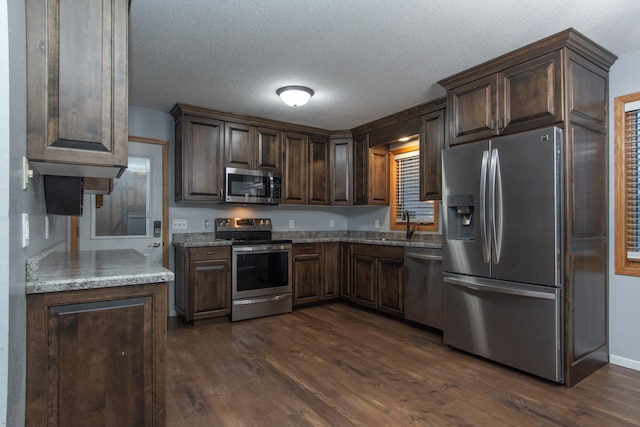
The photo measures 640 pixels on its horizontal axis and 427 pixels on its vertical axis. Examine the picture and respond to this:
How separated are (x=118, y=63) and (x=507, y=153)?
2.51 meters

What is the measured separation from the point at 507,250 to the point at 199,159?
3190 millimetres

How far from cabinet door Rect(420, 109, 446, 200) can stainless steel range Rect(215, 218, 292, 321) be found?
1740mm

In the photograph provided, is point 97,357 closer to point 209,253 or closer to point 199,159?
point 209,253

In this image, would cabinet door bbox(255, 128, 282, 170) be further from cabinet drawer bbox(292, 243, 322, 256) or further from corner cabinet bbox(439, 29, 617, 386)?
corner cabinet bbox(439, 29, 617, 386)

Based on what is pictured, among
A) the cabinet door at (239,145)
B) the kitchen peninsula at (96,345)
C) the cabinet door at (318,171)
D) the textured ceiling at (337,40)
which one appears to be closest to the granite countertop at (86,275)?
the kitchen peninsula at (96,345)

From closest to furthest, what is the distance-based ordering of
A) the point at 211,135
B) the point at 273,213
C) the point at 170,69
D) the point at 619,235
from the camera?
the point at 619,235 → the point at 170,69 → the point at 211,135 → the point at 273,213

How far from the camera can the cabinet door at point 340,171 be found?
4926 millimetres

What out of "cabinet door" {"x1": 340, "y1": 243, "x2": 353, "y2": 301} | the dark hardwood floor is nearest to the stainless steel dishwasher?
the dark hardwood floor

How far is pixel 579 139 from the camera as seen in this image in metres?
2.51

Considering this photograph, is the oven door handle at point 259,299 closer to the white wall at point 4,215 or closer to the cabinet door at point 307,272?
the cabinet door at point 307,272

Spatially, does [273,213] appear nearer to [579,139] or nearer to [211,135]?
[211,135]

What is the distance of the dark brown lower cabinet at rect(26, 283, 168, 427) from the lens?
1.32 metres

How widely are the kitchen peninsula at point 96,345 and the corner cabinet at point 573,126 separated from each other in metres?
2.53

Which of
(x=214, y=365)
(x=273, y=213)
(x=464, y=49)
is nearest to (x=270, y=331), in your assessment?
(x=214, y=365)
